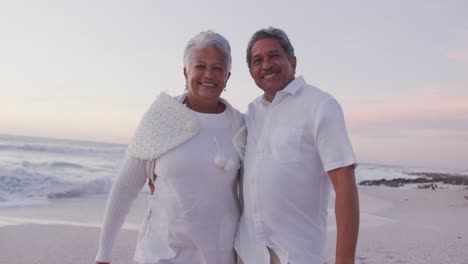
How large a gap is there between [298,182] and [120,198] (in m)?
1.07

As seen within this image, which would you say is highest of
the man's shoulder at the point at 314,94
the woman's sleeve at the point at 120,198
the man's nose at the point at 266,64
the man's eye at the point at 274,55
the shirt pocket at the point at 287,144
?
the man's eye at the point at 274,55

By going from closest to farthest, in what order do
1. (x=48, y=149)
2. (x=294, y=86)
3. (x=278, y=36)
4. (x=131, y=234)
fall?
1. (x=294, y=86)
2. (x=278, y=36)
3. (x=131, y=234)
4. (x=48, y=149)

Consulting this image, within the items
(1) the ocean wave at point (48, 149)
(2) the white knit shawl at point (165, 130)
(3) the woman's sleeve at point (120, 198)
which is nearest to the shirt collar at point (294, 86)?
(2) the white knit shawl at point (165, 130)

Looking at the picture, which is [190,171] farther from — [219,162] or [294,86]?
[294,86]

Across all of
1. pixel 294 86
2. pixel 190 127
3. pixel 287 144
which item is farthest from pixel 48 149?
pixel 287 144

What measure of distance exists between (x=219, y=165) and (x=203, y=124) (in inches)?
11.1

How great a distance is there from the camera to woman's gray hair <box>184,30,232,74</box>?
288 centimetres

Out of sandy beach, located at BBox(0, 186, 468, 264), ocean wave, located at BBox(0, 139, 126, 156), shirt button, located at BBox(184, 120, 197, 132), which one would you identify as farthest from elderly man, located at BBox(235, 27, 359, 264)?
ocean wave, located at BBox(0, 139, 126, 156)

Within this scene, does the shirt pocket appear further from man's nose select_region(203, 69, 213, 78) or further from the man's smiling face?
man's nose select_region(203, 69, 213, 78)

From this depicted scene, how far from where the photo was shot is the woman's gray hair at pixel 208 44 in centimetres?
288

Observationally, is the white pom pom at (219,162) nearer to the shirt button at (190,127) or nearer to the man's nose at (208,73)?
the shirt button at (190,127)

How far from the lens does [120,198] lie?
296 centimetres

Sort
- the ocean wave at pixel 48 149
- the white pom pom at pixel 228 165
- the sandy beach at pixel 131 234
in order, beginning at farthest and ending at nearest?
1. the ocean wave at pixel 48 149
2. the sandy beach at pixel 131 234
3. the white pom pom at pixel 228 165

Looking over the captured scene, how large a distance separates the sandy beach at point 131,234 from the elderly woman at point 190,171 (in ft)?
11.7
